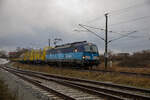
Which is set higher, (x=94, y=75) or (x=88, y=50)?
(x=88, y=50)

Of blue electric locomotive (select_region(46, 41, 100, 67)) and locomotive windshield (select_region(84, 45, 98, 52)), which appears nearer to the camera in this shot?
blue electric locomotive (select_region(46, 41, 100, 67))

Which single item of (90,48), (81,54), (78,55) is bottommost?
(78,55)

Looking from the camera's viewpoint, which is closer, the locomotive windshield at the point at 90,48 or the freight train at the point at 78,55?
the freight train at the point at 78,55

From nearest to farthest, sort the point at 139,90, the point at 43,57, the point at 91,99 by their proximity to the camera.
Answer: the point at 91,99 < the point at 139,90 < the point at 43,57

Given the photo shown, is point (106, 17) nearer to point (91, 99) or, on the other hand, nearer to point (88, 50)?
point (88, 50)

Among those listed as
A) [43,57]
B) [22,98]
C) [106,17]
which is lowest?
[22,98]

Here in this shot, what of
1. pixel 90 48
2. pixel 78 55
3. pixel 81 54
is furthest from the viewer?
pixel 78 55

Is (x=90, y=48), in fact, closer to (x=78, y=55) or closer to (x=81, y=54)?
(x=81, y=54)

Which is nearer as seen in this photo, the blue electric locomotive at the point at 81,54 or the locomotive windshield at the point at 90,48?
the blue electric locomotive at the point at 81,54

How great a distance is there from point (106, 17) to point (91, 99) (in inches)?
692

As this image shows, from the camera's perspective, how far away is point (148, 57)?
39531mm

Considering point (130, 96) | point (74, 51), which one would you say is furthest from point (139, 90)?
point (74, 51)

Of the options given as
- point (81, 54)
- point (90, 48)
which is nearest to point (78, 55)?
point (81, 54)

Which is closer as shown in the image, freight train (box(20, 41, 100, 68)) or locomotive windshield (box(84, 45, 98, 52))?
freight train (box(20, 41, 100, 68))
